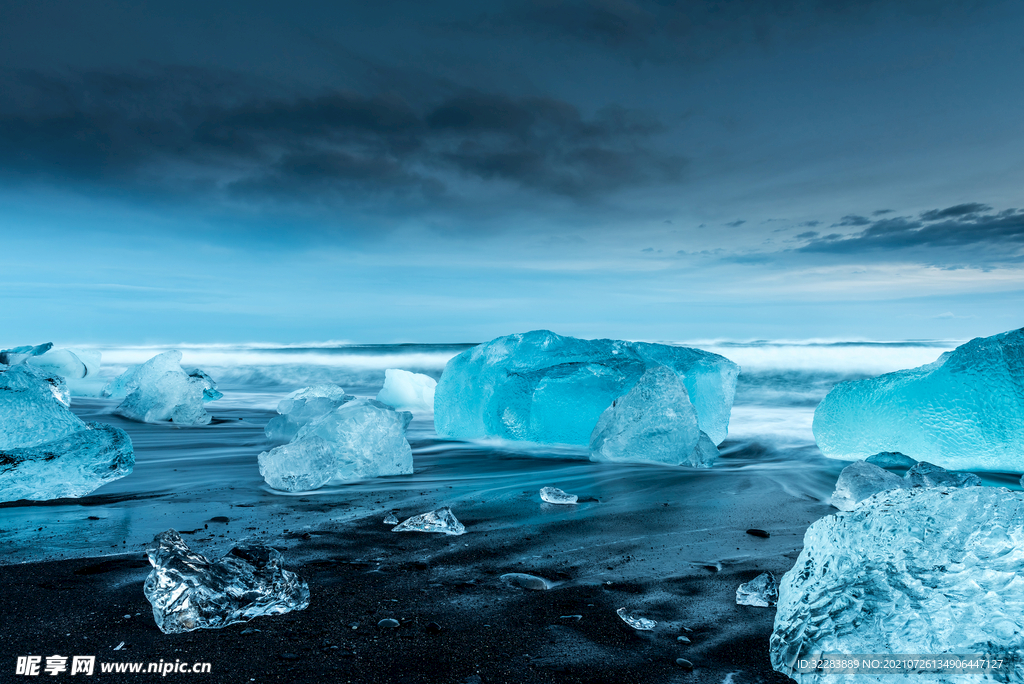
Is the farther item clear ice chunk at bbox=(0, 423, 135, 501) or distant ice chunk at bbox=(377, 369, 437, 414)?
distant ice chunk at bbox=(377, 369, 437, 414)

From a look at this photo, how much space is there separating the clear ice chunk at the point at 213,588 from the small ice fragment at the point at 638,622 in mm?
972

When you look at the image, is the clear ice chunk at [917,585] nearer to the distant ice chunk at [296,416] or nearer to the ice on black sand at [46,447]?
the ice on black sand at [46,447]

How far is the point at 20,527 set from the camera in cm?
259

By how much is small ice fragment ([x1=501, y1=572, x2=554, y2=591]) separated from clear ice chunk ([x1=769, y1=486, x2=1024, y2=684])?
0.78m

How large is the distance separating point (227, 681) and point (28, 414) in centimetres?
310

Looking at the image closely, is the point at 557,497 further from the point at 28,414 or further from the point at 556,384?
the point at 28,414

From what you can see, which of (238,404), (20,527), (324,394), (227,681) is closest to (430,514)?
(227,681)

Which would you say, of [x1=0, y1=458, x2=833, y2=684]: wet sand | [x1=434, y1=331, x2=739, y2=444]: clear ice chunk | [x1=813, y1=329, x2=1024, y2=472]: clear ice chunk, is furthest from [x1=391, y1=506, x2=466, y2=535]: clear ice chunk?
[x1=813, y1=329, x2=1024, y2=472]: clear ice chunk

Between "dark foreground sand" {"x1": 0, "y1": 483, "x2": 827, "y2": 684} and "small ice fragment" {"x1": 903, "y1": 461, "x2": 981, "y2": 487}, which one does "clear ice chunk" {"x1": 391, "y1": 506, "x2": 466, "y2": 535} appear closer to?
"dark foreground sand" {"x1": 0, "y1": 483, "x2": 827, "y2": 684}

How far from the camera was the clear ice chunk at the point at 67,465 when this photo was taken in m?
3.01

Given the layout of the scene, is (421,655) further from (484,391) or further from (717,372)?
(717,372)

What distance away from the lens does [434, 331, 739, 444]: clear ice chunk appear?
5.15 metres

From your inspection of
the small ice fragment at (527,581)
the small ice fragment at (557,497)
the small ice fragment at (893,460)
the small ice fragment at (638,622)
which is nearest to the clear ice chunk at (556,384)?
the small ice fragment at (893,460)

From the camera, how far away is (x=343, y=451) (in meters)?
3.72
